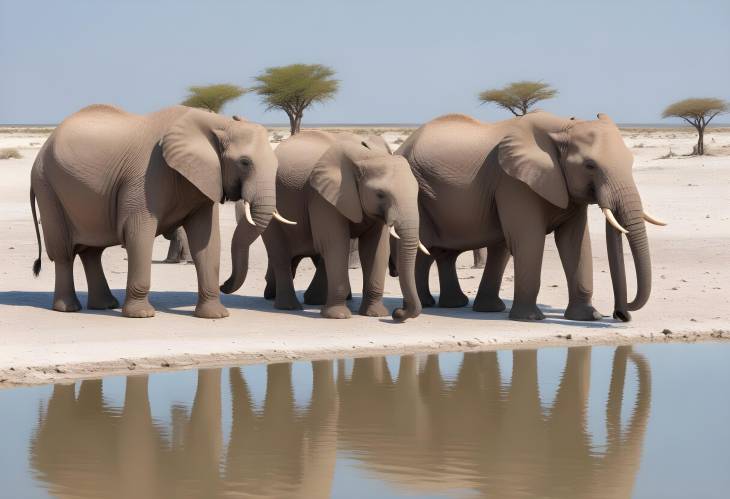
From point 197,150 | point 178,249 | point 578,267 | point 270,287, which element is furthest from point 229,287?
point 178,249

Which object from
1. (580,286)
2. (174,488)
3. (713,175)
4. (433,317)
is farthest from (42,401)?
(713,175)

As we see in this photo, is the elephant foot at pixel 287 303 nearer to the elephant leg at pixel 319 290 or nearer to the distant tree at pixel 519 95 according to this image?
the elephant leg at pixel 319 290

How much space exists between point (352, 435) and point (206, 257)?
513cm

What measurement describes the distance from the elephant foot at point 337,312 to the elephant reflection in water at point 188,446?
122 inches

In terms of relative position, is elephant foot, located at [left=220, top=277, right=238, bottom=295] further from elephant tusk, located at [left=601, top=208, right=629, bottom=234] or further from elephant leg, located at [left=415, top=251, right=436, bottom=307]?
elephant tusk, located at [left=601, top=208, right=629, bottom=234]

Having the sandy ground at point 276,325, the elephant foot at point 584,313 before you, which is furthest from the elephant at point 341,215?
the elephant foot at point 584,313

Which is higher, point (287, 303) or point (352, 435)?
point (352, 435)

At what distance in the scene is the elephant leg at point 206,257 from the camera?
13812mm

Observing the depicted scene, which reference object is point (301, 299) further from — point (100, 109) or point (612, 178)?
point (612, 178)

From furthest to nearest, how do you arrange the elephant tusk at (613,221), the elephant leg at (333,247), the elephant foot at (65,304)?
the elephant foot at (65,304) < the elephant leg at (333,247) < the elephant tusk at (613,221)

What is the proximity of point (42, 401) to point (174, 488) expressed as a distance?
8.70 feet

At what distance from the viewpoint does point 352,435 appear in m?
9.07

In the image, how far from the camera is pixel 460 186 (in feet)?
47.9

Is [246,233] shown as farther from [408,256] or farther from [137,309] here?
[408,256]
